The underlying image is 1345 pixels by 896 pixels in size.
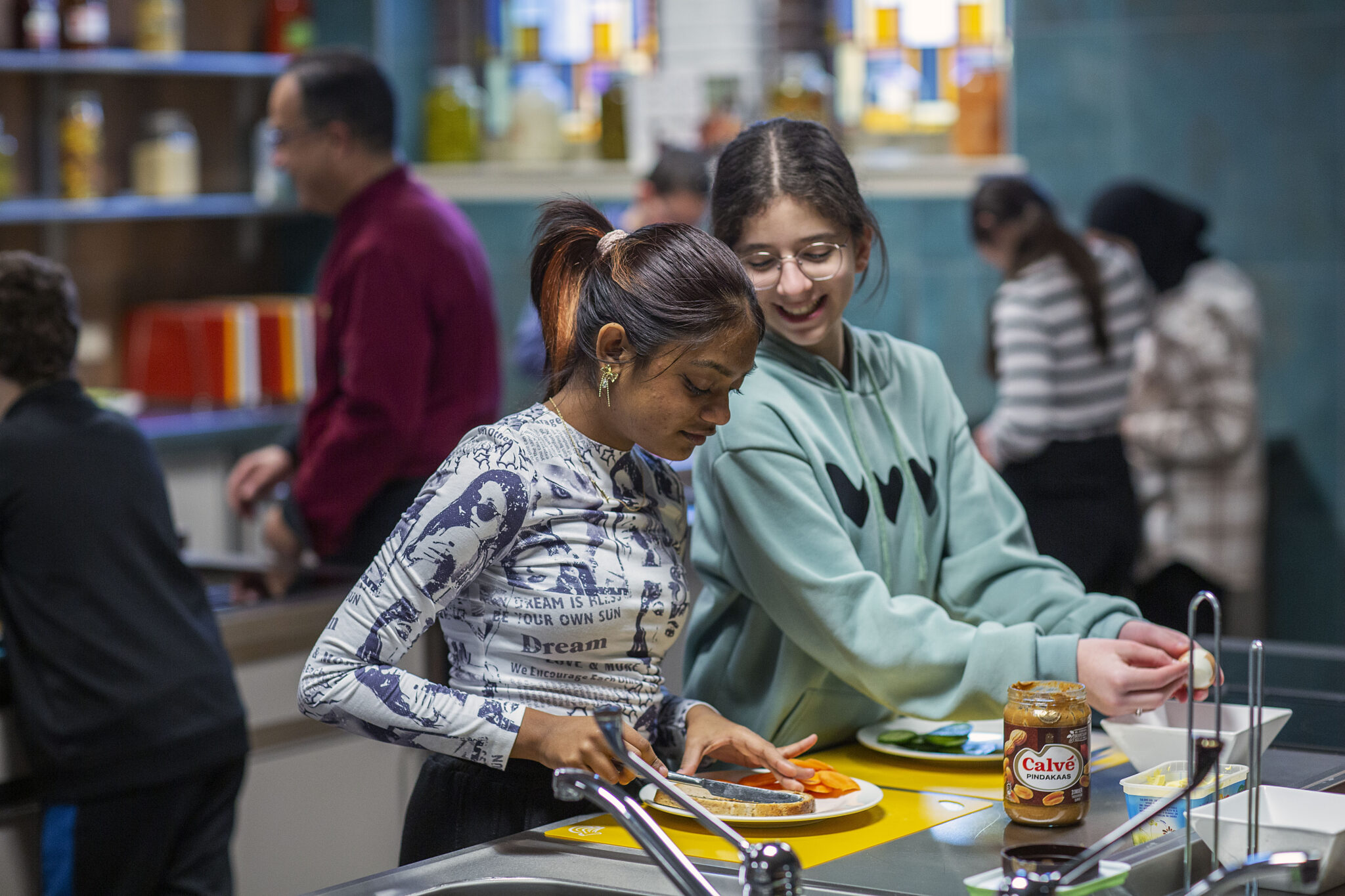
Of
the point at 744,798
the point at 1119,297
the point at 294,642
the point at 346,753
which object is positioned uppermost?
the point at 1119,297

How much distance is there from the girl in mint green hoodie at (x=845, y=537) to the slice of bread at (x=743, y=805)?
0.18 m

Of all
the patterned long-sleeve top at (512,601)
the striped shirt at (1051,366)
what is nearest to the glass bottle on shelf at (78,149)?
the striped shirt at (1051,366)

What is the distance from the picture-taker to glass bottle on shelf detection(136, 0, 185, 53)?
488cm

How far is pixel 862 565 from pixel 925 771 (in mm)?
213

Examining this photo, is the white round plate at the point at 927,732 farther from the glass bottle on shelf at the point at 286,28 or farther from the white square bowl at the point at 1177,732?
the glass bottle on shelf at the point at 286,28

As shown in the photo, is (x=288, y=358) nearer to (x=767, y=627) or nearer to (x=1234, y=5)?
(x=1234, y=5)

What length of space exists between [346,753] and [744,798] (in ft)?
5.19

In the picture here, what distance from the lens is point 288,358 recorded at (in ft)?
17.0

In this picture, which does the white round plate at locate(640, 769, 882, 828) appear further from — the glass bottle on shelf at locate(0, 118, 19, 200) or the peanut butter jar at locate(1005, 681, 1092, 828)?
the glass bottle on shelf at locate(0, 118, 19, 200)

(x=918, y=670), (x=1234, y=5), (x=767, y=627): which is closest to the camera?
(x=918, y=670)

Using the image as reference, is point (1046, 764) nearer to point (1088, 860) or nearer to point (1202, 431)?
point (1088, 860)

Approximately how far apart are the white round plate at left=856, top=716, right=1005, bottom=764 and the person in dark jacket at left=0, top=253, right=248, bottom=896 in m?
1.09

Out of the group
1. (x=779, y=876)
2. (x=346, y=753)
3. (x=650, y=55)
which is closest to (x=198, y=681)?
(x=346, y=753)

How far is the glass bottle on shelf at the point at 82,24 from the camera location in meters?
4.66
